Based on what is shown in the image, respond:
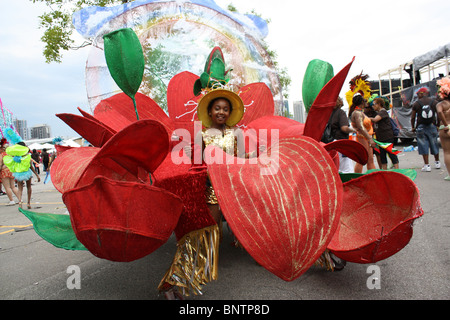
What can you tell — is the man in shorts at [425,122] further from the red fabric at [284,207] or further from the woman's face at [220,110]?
the red fabric at [284,207]

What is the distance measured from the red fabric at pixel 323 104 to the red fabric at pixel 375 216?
0.45 metres

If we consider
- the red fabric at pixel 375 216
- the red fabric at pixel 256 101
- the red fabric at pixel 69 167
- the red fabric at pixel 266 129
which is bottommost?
the red fabric at pixel 375 216

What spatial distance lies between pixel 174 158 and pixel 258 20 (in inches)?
58.3

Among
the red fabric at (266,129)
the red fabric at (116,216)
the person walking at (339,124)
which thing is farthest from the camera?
the person walking at (339,124)

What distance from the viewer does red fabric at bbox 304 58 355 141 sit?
1.35m

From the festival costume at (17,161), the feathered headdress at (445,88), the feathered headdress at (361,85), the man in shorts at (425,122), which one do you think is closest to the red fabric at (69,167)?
the feathered headdress at (361,85)

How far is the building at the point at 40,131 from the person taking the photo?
230 feet

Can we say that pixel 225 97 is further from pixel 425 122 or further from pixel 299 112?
pixel 425 122

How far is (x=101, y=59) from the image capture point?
2305 mm

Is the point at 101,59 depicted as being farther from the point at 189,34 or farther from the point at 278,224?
the point at 278,224

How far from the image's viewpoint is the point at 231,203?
1.15m

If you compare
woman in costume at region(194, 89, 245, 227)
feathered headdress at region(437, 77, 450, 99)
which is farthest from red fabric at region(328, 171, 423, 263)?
feathered headdress at region(437, 77, 450, 99)

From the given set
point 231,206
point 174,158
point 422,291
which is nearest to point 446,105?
point 422,291

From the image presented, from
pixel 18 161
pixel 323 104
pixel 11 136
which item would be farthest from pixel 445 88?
pixel 11 136
